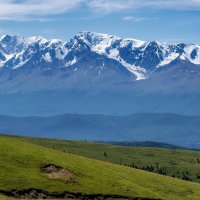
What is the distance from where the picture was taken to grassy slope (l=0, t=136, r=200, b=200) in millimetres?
81188

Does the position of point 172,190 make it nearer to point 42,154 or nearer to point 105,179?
point 105,179

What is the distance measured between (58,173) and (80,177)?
3.65m

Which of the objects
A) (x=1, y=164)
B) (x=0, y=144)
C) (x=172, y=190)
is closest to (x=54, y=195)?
(x=1, y=164)

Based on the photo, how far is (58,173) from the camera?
284 feet

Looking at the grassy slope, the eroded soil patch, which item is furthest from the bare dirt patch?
the eroded soil patch

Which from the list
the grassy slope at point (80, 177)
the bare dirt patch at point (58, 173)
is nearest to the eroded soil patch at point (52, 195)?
the grassy slope at point (80, 177)

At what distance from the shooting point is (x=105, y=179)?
90.2 meters

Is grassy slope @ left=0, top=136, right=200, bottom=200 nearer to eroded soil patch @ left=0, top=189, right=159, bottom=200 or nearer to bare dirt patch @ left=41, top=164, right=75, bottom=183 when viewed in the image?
eroded soil patch @ left=0, top=189, right=159, bottom=200

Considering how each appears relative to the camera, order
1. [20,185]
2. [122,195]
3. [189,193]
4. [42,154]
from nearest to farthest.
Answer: [20,185] → [122,195] → [42,154] → [189,193]

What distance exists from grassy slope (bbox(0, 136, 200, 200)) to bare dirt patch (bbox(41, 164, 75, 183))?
1.01 metres

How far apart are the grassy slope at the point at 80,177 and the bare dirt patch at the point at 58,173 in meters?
1.01

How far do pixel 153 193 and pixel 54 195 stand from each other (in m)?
18.5

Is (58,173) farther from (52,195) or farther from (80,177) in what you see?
(52,195)

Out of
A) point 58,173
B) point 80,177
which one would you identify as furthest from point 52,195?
A: point 80,177
